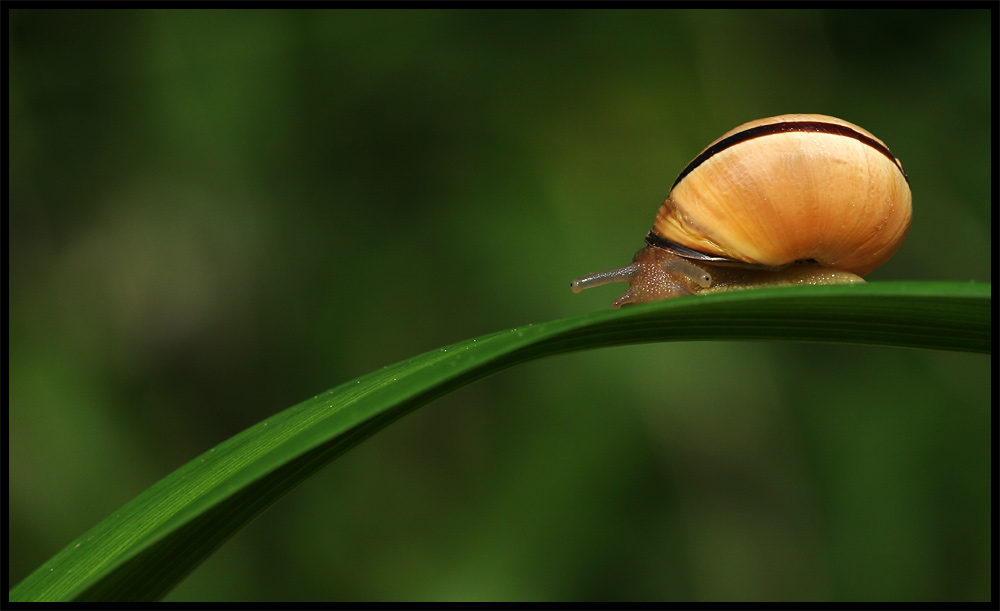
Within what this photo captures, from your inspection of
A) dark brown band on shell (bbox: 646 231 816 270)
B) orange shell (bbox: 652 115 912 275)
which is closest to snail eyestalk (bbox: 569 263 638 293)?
dark brown band on shell (bbox: 646 231 816 270)

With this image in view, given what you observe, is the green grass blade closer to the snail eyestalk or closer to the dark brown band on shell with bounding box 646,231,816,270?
the dark brown band on shell with bounding box 646,231,816,270

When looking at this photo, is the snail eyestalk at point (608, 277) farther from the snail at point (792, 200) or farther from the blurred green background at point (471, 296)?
the blurred green background at point (471, 296)

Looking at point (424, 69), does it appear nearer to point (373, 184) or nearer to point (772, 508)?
point (373, 184)

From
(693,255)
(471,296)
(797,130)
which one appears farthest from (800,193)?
(471,296)

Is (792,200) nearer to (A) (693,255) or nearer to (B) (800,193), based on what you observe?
(B) (800,193)

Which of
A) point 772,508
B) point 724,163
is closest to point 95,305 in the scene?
point 724,163
